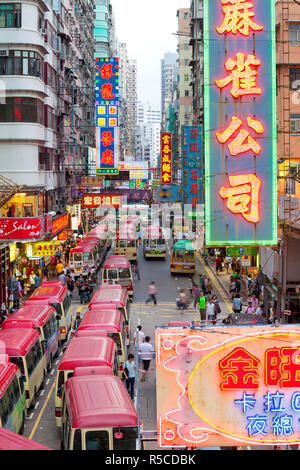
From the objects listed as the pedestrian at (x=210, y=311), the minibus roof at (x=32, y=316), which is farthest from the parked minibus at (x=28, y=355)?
the pedestrian at (x=210, y=311)

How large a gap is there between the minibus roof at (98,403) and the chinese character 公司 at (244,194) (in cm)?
457

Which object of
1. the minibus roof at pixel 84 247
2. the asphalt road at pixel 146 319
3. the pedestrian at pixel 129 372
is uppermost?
the minibus roof at pixel 84 247

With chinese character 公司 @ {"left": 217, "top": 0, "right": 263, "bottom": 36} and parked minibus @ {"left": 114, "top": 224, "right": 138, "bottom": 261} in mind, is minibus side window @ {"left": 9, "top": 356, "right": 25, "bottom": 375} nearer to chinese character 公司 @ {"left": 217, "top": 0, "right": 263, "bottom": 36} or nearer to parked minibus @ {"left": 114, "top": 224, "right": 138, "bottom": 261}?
chinese character 公司 @ {"left": 217, "top": 0, "right": 263, "bottom": 36}

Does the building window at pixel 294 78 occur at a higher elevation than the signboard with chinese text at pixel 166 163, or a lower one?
higher

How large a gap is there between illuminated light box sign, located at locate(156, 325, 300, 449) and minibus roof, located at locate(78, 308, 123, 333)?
36.5ft

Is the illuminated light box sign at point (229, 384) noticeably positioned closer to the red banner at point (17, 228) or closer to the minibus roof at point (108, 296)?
the minibus roof at point (108, 296)

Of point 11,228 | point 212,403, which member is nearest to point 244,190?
point 212,403

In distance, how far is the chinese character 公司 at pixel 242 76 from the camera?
43.4 feet

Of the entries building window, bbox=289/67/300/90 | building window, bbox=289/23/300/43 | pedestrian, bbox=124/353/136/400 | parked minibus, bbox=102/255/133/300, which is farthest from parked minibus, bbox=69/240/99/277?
pedestrian, bbox=124/353/136/400

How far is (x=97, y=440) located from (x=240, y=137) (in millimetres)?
6850

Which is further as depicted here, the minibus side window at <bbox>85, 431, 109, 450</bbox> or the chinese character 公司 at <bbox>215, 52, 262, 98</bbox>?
the chinese character 公司 at <bbox>215, 52, 262, 98</bbox>

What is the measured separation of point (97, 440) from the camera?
449 inches

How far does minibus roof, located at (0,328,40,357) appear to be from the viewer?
1672 centimetres

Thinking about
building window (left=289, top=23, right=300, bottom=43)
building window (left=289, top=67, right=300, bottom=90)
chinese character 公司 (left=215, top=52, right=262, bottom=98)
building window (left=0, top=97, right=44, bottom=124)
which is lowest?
chinese character 公司 (left=215, top=52, right=262, bottom=98)
